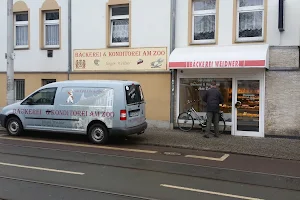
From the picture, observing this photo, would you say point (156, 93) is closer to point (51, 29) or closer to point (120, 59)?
point (120, 59)

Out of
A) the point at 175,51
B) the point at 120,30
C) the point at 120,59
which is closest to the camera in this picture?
the point at 175,51

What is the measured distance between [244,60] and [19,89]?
1028cm

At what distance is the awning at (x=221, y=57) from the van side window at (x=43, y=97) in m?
4.09

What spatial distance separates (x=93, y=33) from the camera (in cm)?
1490

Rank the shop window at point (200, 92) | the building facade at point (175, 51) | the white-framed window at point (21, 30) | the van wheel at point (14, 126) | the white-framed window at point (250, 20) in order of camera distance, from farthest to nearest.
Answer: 1. the white-framed window at point (21, 30)
2. the shop window at point (200, 92)
3. the white-framed window at point (250, 20)
4. the building facade at point (175, 51)
5. the van wheel at point (14, 126)

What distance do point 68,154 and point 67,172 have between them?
6.36 feet

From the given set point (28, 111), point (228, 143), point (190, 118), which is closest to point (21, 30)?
point (28, 111)

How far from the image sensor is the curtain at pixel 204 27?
13328 millimetres

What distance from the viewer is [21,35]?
16.6m

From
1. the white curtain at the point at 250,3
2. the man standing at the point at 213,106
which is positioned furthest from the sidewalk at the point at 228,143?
the white curtain at the point at 250,3

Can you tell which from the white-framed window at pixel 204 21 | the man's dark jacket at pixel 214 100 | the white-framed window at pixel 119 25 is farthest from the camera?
the white-framed window at pixel 119 25

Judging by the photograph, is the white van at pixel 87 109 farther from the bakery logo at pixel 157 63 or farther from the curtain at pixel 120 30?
the curtain at pixel 120 30

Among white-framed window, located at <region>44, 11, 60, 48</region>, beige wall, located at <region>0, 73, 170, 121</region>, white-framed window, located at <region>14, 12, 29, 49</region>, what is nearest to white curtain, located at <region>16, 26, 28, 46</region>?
white-framed window, located at <region>14, 12, 29, 49</region>

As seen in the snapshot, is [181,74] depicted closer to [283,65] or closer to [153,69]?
[153,69]
